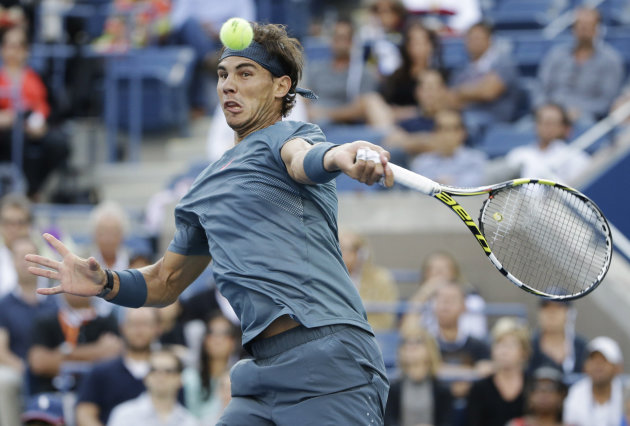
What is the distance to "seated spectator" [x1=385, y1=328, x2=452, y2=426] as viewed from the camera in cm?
726

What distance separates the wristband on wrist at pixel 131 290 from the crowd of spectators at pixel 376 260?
263 centimetres

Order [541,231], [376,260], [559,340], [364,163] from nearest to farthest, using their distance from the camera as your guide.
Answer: [364,163] → [541,231] → [559,340] → [376,260]

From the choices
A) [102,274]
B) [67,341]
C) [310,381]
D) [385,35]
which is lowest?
[67,341]

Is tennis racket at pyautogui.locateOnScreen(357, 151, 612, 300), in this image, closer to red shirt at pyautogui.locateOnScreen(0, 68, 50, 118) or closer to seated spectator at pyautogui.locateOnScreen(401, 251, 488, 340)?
seated spectator at pyautogui.locateOnScreen(401, 251, 488, 340)

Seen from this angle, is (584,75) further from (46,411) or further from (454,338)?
(46,411)

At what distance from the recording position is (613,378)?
7078 mm

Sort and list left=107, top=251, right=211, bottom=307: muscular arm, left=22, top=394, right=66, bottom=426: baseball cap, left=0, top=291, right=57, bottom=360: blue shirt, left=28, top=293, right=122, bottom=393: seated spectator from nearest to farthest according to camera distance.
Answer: left=107, top=251, right=211, bottom=307: muscular arm < left=22, top=394, right=66, bottom=426: baseball cap < left=28, top=293, right=122, bottom=393: seated spectator < left=0, top=291, right=57, bottom=360: blue shirt

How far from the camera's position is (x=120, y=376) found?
7312mm

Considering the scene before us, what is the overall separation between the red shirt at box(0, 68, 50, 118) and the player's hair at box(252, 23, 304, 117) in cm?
689

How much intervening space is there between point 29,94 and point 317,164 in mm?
7681

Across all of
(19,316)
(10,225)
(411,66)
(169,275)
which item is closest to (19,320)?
(19,316)

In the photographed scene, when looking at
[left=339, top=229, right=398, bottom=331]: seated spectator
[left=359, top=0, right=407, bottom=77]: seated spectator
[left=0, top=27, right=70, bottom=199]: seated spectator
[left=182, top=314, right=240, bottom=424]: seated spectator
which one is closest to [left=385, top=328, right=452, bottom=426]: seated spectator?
[left=339, top=229, right=398, bottom=331]: seated spectator

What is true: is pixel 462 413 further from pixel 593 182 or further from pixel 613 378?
pixel 593 182

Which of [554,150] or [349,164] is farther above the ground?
[349,164]
